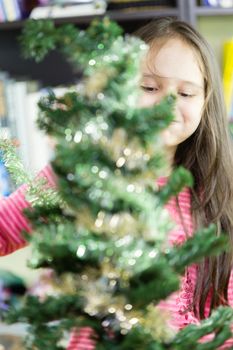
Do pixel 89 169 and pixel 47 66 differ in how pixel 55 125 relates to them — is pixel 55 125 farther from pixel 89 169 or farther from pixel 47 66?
pixel 47 66

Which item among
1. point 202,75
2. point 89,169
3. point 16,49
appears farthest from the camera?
point 16,49

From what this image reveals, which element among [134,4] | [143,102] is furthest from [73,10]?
[143,102]

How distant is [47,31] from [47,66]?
1454mm

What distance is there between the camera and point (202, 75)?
91 cm

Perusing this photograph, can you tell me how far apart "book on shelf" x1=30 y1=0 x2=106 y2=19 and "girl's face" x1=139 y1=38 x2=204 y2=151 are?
2.50 feet

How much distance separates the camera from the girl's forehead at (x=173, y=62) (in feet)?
2.79

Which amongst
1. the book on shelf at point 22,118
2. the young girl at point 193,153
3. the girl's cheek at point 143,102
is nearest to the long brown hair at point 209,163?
the young girl at point 193,153

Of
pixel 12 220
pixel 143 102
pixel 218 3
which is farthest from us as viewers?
pixel 218 3

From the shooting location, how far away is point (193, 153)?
101cm

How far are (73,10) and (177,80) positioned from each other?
89 centimetres

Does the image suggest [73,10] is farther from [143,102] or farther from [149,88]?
[143,102]

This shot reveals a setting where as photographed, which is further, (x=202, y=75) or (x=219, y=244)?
(x=202, y=75)

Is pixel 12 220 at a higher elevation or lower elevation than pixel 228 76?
lower

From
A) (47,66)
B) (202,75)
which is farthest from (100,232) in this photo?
(47,66)
